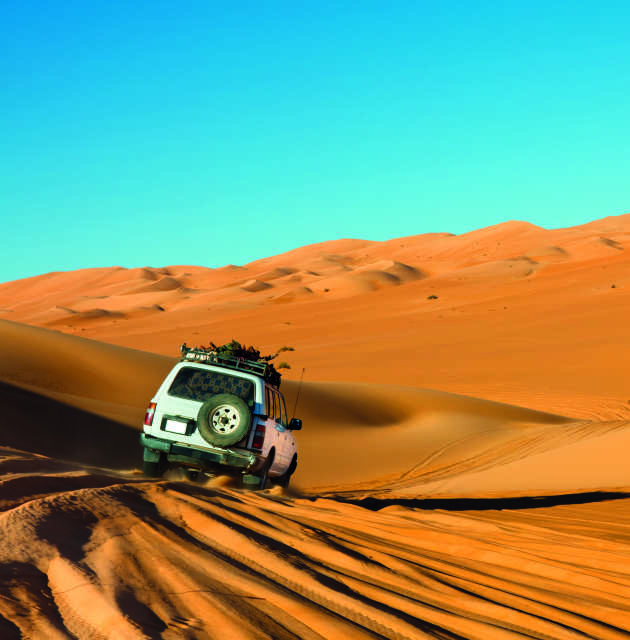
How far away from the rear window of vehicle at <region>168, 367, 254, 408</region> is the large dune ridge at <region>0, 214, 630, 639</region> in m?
0.94

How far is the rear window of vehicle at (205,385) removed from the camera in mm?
8742

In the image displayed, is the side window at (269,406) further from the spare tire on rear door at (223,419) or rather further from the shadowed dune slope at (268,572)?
the shadowed dune slope at (268,572)

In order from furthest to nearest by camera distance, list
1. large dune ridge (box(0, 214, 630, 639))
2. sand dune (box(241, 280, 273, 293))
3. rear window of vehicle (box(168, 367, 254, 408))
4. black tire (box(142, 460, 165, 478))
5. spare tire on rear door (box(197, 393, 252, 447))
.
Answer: sand dune (box(241, 280, 273, 293)) < rear window of vehicle (box(168, 367, 254, 408)) < black tire (box(142, 460, 165, 478)) < spare tire on rear door (box(197, 393, 252, 447)) < large dune ridge (box(0, 214, 630, 639))

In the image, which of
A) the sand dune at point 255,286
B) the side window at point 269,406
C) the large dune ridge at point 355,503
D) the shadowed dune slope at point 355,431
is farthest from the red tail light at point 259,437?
the sand dune at point 255,286

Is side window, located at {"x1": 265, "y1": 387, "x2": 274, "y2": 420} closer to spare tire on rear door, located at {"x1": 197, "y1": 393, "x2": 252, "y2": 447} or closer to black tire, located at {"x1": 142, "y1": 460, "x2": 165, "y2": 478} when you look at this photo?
spare tire on rear door, located at {"x1": 197, "y1": 393, "x2": 252, "y2": 447}

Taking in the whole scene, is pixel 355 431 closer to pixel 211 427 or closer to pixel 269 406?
pixel 269 406

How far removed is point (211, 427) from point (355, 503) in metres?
1.87

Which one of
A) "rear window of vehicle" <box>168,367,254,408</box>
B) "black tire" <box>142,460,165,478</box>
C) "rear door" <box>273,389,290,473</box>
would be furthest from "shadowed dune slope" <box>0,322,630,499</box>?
"black tire" <box>142,460,165,478</box>

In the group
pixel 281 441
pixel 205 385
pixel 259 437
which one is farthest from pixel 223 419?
pixel 281 441

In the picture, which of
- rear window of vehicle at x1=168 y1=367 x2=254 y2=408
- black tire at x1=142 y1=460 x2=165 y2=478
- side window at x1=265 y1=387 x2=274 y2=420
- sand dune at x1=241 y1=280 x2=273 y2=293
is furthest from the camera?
sand dune at x1=241 y1=280 x2=273 y2=293

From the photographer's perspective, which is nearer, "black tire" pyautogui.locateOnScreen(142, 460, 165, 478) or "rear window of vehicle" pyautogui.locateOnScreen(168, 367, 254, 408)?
"black tire" pyautogui.locateOnScreen(142, 460, 165, 478)

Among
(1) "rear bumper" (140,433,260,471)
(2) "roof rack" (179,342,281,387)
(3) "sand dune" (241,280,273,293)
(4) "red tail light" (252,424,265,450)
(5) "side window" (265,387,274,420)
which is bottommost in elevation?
(1) "rear bumper" (140,433,260,471)

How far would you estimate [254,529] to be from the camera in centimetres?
517

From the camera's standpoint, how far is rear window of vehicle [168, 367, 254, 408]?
8742 millimetres
